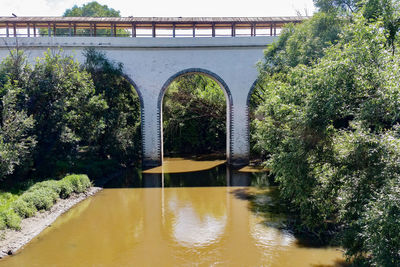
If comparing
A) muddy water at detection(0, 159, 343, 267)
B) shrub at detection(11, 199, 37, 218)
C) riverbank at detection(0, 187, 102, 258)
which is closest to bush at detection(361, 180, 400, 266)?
muddy water at detection(0, 159, 343, 267)

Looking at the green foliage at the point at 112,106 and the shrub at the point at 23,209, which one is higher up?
the green foliage at the point at 112,106

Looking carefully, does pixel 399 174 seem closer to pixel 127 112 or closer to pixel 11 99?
pixel 11 99

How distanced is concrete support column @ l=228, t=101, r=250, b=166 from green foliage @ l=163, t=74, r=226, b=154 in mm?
4431

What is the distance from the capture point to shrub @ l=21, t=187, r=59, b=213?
9.34 metres

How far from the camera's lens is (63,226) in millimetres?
8961

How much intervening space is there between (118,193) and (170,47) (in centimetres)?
763

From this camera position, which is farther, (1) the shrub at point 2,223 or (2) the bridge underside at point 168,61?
(2) the bridge underside at point 168,61

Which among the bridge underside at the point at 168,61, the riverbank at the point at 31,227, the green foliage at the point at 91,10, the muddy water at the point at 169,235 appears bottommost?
the muddy water at the point at 169,235

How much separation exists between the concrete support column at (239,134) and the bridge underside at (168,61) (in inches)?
1.9

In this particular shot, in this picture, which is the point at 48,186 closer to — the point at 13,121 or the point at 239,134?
the point at 13,121

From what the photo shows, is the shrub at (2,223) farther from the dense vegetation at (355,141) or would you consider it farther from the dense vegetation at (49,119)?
the dense vegetation at (355,141)

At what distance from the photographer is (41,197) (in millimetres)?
9602

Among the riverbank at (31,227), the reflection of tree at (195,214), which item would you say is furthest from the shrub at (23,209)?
the reflection of tree at (195,214)

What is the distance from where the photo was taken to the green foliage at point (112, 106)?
51.3ft
